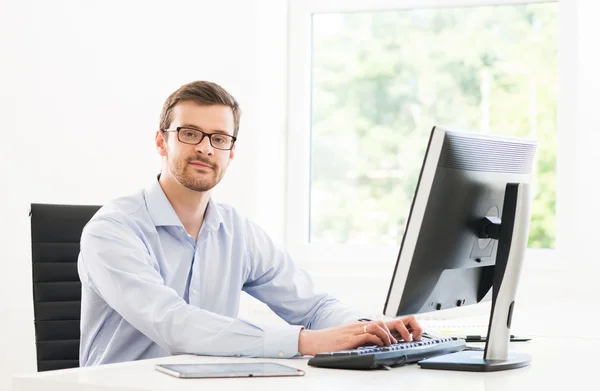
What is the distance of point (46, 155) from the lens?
3.11 meters

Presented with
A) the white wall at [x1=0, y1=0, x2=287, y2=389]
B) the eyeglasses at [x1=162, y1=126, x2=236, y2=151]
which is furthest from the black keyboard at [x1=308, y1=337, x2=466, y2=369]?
the white wall at [x1=0, y1=0, x2=287, y2=389]

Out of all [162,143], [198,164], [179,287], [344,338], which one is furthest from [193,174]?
[344,338]

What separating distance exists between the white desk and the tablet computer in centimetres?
2

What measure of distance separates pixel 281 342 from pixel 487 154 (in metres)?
0.53

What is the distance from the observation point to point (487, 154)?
1495 mm

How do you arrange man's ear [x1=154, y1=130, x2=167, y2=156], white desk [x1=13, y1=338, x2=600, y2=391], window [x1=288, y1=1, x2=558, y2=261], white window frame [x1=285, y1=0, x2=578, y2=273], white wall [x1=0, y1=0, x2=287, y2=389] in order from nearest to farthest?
white desk [x1=13, y1=338, x2=600, y2=391] → man's ear [x1=154, y1=130, x2=167, y2=156] → white wall [x1=0, y1=0, x2=287, y2=389] → window [x1=288, y1=1, x2=558, y2=261] → white window frame [x1=285, y1=0, x2=578, y2=273]

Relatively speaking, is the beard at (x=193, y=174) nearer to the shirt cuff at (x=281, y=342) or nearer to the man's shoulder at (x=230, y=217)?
the man's shoulder at (x=230, y=217)

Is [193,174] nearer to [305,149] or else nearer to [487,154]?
[487,154]

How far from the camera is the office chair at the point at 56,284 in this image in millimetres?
2115

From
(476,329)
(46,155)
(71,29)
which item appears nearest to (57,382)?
(476,329)

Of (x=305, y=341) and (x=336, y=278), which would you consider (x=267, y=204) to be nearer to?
(x=336, y=278)

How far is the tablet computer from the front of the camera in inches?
52.1

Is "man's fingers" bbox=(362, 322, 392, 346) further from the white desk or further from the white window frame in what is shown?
the white window frame

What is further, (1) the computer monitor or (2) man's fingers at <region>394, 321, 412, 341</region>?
(2) man's fingers at <region>394, 321, 412, 341</region>
